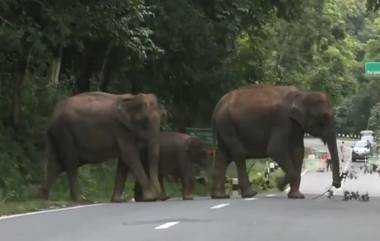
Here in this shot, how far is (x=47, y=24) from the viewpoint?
2333cm

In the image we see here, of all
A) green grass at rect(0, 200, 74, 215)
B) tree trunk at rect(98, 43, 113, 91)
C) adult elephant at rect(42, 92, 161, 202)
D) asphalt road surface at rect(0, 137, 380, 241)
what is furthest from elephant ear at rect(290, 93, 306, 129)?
tree trunk at rect(98, 43, 113, 91)

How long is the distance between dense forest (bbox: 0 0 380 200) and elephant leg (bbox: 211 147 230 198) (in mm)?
3603

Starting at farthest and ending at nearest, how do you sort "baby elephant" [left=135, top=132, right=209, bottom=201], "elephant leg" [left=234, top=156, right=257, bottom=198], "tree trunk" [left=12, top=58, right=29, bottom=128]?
1. "tree trunk" [left=12, top=58, right=29, bottom=128]
2. "elephant leg" [left=234, top=156, right=257, bottom=198]
3. "baby elephant" [left=135, top=132, right=209, bottom=201]

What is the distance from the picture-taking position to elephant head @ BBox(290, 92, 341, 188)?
22891mm

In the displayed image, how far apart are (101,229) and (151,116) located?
8026mm

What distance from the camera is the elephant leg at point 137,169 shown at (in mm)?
21391

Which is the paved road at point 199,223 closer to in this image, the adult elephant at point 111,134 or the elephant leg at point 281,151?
the adult elephant at point 111,134

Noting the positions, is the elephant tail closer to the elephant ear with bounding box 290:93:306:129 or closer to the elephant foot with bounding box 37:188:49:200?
the elephant foot with bounding box 37:188:49:200

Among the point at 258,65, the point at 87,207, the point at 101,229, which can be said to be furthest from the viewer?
the point at 258,65

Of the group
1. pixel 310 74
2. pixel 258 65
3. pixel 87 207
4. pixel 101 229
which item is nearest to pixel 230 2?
pixel 258 65

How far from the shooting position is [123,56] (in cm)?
3064

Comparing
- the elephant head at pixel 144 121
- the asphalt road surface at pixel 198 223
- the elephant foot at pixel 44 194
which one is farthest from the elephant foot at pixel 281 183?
the asphalt road surface at pixel 198 223

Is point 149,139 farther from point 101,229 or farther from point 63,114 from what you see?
point 101,229

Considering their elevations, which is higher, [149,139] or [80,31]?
[80,31]
